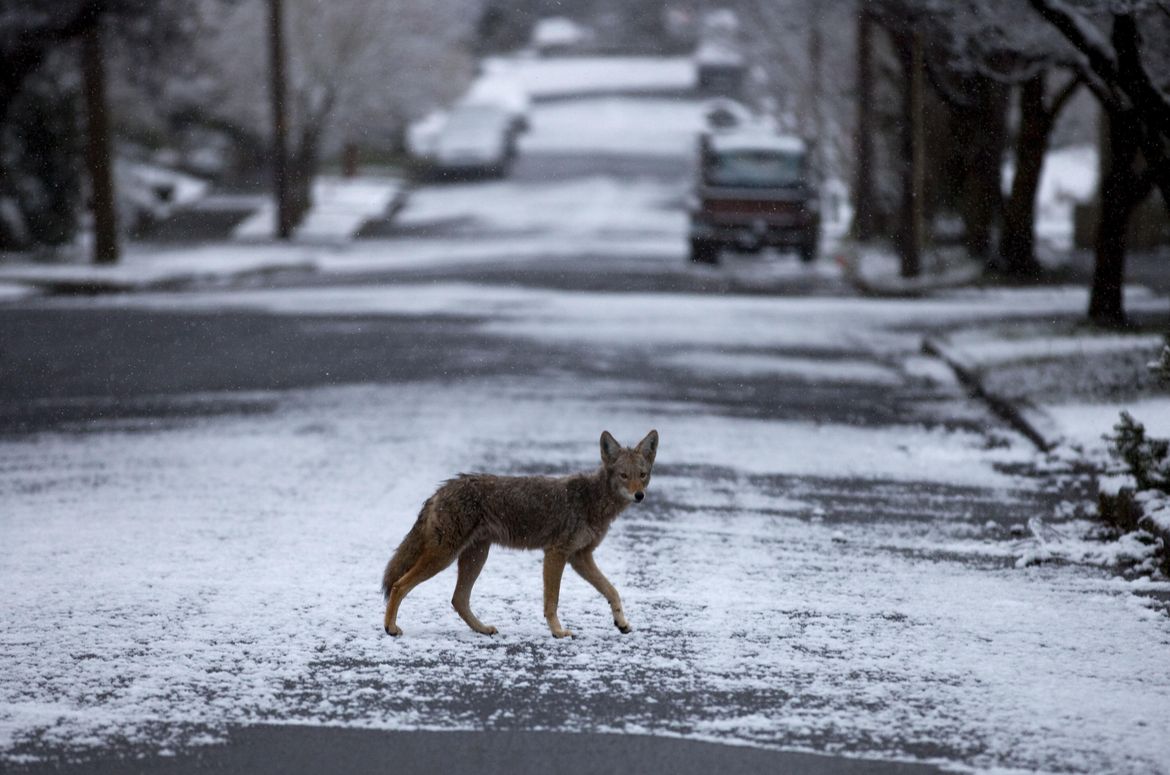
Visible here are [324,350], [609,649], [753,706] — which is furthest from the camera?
[324,350]

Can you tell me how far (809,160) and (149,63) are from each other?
13147mm

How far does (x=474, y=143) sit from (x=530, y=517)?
5421cm

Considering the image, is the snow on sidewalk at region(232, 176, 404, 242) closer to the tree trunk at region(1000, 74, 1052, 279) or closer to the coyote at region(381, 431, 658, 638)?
the tree trunk at region(1000, 74, 1052, 279)

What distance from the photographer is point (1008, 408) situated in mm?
15008

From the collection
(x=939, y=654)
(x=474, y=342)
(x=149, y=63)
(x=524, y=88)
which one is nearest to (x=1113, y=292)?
(x=474, y=342)

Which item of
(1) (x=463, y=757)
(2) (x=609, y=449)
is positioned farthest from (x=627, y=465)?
(1) (x=463, y=757)

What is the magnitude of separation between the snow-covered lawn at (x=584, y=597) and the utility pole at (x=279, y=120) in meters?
24.6

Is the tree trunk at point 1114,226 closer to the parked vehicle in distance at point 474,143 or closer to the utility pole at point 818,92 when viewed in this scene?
the utility pole at point 818,92

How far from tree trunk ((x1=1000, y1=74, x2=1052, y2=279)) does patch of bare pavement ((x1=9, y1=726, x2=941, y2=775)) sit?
20.8m

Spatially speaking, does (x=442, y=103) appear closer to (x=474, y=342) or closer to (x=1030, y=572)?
(x=474, y=342)

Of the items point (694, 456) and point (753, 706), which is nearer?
point (753, 706)

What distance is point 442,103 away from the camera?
229 feet

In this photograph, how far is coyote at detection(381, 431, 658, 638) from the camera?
273 inches

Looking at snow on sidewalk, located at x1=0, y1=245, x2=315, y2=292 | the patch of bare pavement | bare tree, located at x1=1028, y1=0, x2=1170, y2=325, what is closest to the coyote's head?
the patch of bare pavement
